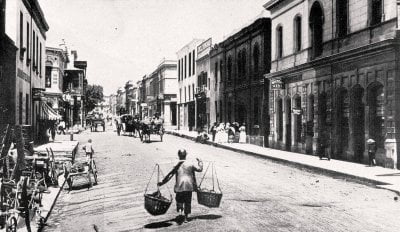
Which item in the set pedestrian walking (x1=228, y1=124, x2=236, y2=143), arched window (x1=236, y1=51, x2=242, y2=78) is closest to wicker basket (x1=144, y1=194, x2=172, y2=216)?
pedestrian walking (x1=228, y1=124, x2=236, y2=143)

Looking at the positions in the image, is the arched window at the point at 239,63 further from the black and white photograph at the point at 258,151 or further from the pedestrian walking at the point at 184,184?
the pedestrian walking at the point at 184,184

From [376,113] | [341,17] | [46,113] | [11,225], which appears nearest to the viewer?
[11,225]

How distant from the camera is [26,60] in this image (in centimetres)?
2502

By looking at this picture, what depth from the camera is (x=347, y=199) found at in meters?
11.2

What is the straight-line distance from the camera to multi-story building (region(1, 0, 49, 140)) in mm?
21000

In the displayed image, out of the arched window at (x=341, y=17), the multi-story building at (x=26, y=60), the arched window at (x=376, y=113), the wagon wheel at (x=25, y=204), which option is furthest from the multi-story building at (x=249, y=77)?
the wagon wheel at (x=25, y=204)

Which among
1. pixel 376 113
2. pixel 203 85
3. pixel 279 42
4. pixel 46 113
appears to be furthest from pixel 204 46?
pixel 376 113

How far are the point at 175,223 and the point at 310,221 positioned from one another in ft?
7.83

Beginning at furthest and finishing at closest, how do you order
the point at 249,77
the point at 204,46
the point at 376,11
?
the point at 204,46 < the point at 249,77 < the point at 376,11

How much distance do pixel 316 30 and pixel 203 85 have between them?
25.7 meters

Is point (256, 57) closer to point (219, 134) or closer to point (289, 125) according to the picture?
point (219, 134)

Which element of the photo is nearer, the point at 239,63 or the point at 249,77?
the point at 249,77

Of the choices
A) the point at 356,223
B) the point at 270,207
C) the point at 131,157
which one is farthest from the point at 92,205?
the point at 131,157

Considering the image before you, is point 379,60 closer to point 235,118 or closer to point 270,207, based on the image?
point 270,207
